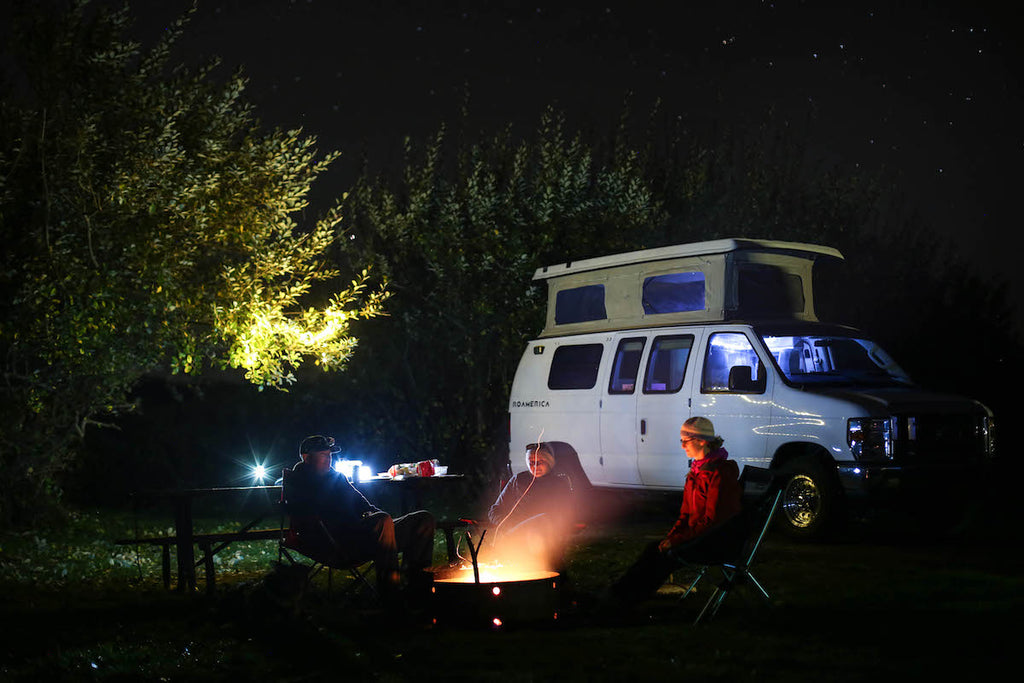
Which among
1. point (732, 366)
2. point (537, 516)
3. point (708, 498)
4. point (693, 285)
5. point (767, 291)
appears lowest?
point (537, 516)

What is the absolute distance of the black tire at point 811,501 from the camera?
10695 millimetres

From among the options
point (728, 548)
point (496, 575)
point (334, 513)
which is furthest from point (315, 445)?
point (728, 548)

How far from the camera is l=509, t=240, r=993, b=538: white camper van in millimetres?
10648

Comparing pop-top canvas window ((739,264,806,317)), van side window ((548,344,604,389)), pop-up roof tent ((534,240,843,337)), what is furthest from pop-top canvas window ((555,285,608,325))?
pop-top canvas window ((739,264,806,317))

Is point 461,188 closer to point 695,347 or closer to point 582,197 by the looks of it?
point 582,197

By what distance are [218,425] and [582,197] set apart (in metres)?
10.1

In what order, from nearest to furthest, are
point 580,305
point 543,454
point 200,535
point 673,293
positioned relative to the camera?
Result: point 543,454, point 200,535, point 673,293, point 580,305

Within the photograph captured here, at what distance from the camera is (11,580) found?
966 cm

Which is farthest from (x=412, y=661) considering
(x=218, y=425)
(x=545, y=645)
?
(x=218, y=425)

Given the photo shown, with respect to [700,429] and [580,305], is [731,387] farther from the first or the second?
[700,429]

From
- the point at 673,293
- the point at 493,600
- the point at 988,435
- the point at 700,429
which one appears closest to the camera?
the point at 493,600

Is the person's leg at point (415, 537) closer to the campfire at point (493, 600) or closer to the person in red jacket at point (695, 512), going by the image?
the campfire at point (493, 600)

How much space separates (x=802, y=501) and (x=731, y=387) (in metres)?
1.34

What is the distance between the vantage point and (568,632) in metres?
6.91
